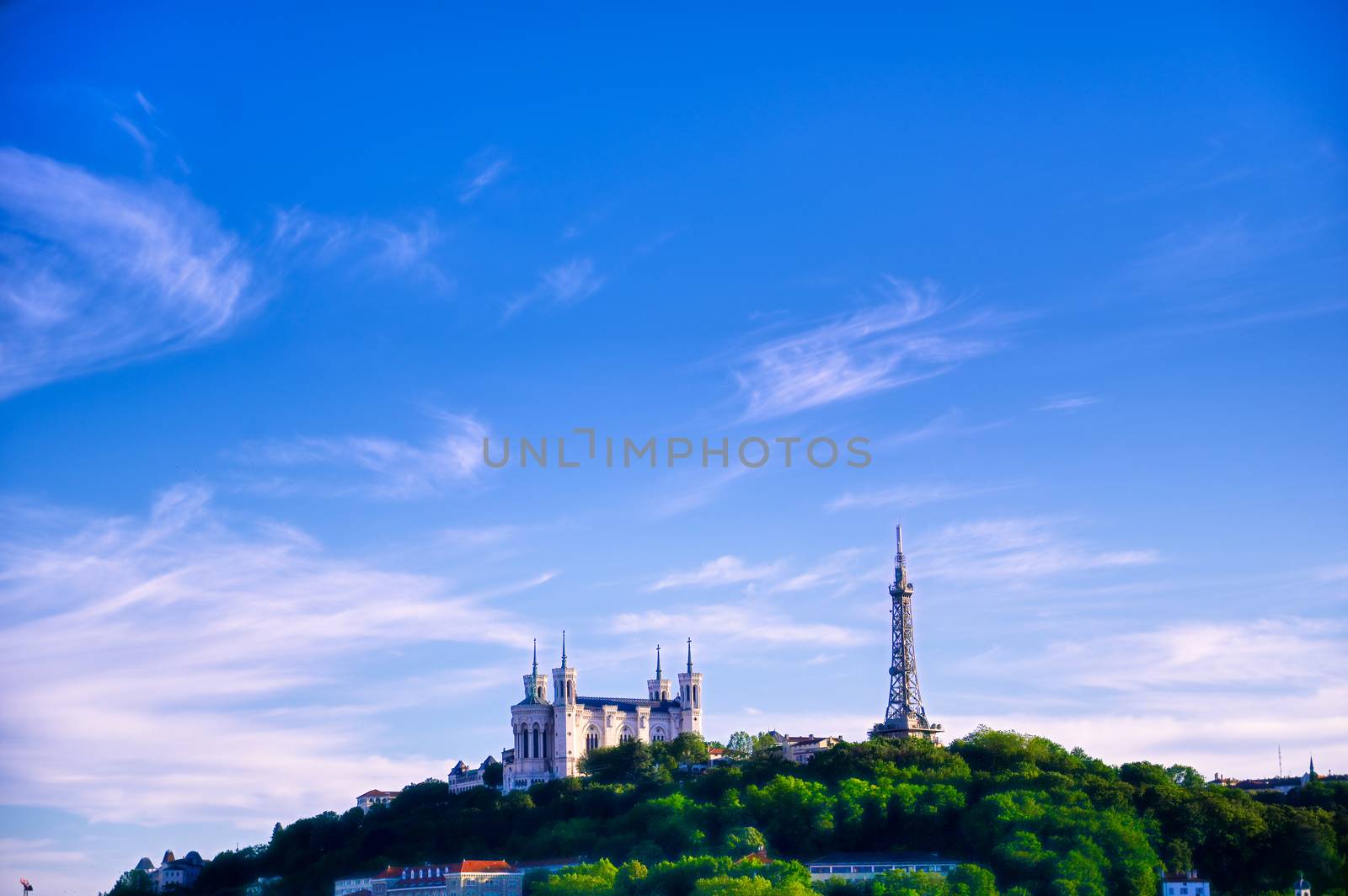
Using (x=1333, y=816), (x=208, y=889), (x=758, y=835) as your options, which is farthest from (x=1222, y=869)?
(x=208, y=889)

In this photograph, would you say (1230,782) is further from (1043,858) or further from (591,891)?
(591,891)

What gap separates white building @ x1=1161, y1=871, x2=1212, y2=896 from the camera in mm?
78812

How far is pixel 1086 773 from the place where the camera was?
90.6 m

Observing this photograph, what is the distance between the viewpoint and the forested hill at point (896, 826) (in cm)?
7838

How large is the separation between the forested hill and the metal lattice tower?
9483 millimetres

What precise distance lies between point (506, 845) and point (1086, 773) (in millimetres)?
29383

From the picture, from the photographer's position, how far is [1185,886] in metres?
79.2

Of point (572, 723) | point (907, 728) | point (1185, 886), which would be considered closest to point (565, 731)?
point (572, 723)

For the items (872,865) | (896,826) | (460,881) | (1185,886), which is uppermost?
(896,826)

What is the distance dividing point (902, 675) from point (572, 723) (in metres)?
22.5

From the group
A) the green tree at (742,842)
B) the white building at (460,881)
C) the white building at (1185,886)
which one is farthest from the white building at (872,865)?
the white building at (460,881)

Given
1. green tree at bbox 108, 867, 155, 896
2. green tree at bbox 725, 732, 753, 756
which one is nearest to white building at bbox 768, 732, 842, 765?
green tree at bbox 725, 732, 753, 756

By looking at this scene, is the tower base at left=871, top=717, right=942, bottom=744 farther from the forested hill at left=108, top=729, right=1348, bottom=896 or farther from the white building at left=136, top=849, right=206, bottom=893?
the white building at left=136, top=849, right=206, bottom=893

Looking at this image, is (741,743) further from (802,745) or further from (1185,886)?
(1185,886)
